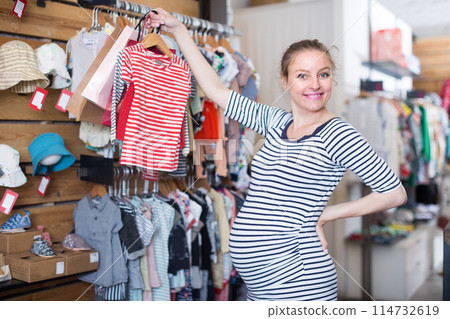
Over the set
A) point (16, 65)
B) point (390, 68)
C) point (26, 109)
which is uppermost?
point (390, 68)

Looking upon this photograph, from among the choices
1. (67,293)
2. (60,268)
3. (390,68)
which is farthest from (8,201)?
(390,68)

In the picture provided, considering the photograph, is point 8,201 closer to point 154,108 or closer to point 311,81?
point 154,108

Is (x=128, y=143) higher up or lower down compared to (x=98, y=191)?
higher up

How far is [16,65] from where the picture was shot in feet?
6.43

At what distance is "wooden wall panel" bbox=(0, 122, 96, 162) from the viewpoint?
2109 mm

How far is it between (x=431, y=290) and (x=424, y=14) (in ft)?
6.51

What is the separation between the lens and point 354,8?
331 centimetres

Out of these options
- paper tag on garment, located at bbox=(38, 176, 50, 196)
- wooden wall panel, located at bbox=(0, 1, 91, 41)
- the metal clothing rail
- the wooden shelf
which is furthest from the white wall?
paper tag on garment, located at bbox=(38, 176, 50, 196)

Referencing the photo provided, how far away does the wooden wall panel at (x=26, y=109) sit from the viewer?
210cm

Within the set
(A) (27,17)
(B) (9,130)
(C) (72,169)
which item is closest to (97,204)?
(C) (72,169)

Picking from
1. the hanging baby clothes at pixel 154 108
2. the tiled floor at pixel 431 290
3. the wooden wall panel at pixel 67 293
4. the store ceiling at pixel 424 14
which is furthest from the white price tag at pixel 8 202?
the tiled floor at pixel 431 290

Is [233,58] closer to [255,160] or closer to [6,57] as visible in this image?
[6,57]
